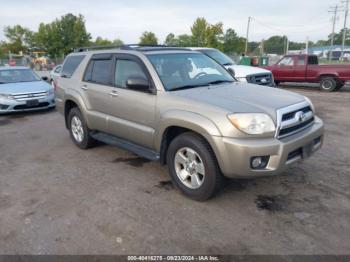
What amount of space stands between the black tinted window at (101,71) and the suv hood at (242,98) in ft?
5.01

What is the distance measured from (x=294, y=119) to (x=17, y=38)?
63.1m

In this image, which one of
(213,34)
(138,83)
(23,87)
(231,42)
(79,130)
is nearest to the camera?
(138,83)

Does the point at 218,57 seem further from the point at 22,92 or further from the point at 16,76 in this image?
the point at 16,76

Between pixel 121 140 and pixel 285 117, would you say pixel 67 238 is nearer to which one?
pixel 121 140

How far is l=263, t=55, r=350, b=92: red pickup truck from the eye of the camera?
13367 mm

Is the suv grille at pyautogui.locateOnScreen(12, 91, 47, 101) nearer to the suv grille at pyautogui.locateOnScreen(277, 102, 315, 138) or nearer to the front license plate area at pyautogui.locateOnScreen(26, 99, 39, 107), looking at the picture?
the front license plate area at pyautogui.locateOnScreen(26, 99, 39, 107)

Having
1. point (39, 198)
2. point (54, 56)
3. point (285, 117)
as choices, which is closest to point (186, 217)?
point (285, 117)

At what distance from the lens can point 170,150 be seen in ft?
13.1

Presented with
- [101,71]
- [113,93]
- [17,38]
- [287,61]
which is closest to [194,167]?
[113,93]

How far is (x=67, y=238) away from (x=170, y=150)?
5.07 feet

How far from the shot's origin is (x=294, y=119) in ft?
12.0

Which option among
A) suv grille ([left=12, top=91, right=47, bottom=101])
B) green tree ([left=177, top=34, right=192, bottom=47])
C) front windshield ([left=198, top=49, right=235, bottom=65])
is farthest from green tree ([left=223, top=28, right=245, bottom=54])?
suv grille ([left=12, top=91, right=47, bottom=101])

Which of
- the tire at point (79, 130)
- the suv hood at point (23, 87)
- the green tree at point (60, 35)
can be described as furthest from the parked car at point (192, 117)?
the green tree at point (60, 35)

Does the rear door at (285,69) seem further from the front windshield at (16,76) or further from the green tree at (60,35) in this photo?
the green tree at (60,35)
